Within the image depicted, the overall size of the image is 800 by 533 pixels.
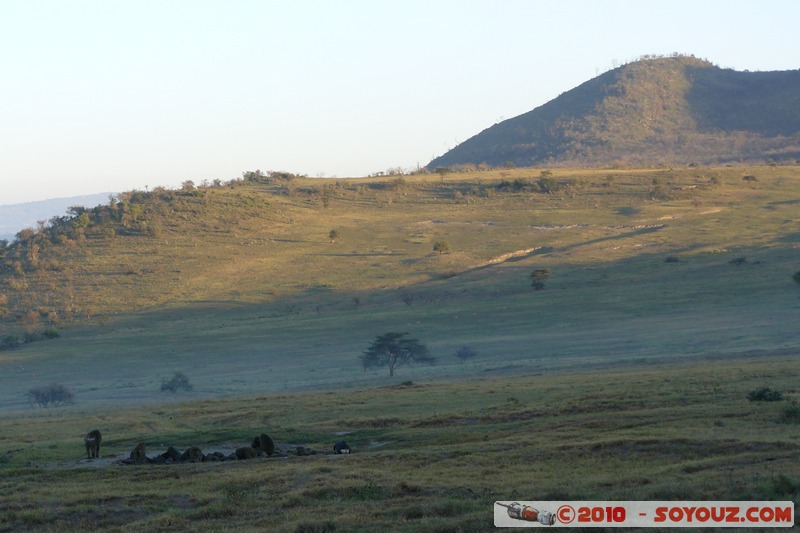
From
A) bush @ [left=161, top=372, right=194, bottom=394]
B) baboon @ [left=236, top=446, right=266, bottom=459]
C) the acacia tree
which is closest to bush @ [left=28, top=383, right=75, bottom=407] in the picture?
bush @ [left=161, top=372, right=194, bottom=394]

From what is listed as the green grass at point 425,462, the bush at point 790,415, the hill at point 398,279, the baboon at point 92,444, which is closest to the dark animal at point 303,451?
the green grass at point 425,462

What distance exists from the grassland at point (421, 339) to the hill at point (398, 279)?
0.34m

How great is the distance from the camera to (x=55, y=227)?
102750 millimetres

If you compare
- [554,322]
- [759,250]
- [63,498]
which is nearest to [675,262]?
[759,250]

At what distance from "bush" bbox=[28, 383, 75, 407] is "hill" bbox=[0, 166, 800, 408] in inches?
43.3

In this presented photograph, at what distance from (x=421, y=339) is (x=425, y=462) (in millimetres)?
43579

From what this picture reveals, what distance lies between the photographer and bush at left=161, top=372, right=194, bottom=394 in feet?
165

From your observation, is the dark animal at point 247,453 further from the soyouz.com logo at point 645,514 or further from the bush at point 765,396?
the bush at point 765,396

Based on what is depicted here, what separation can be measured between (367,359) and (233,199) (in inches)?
2225

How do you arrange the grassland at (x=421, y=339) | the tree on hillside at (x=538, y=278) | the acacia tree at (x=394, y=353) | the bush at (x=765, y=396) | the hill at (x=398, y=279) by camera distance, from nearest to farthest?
the grassland at (x=421, y=339) → the bush at (x=765, y=396) → the acacia tree at (x=394, y=353) → the hill at (x=398, y=279) → the tree on hillside at (x=538, y=278)

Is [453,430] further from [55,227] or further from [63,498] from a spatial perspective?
[55,227]

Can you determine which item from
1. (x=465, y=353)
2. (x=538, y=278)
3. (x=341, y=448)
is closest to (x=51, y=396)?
(x=465, y=353)

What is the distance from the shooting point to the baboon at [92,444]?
22906 millimetres

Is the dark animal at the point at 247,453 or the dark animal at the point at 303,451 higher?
the dark animal at the point at 247,453
